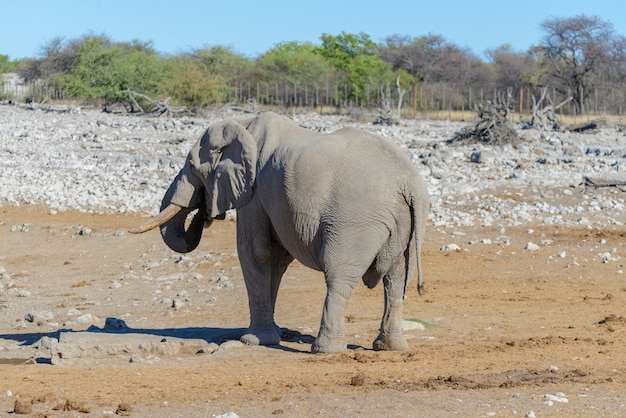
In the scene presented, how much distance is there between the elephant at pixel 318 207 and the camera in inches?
323

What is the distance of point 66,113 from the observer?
36125mm

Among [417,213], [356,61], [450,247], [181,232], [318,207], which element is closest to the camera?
[417,213]

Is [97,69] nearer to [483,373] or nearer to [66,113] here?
[66,113]

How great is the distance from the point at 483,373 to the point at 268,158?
256 cm


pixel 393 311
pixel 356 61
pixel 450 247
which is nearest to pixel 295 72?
pixel 356 61

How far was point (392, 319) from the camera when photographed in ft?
28.1

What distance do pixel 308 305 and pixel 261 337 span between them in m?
2.32

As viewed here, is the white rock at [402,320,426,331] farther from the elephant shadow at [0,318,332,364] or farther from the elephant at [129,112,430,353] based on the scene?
the elephant at [129,112,430,353]

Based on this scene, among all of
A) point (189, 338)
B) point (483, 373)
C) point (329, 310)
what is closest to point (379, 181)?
point (329, 310)

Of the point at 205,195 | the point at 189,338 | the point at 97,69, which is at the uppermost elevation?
the point at 97,69

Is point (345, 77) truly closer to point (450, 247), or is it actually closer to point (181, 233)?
point (450, 247)

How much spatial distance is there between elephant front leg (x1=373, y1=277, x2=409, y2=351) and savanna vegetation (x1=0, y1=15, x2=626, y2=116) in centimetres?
2830

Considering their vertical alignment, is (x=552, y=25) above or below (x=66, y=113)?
above

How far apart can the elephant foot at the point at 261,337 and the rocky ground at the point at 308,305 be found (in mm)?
136
